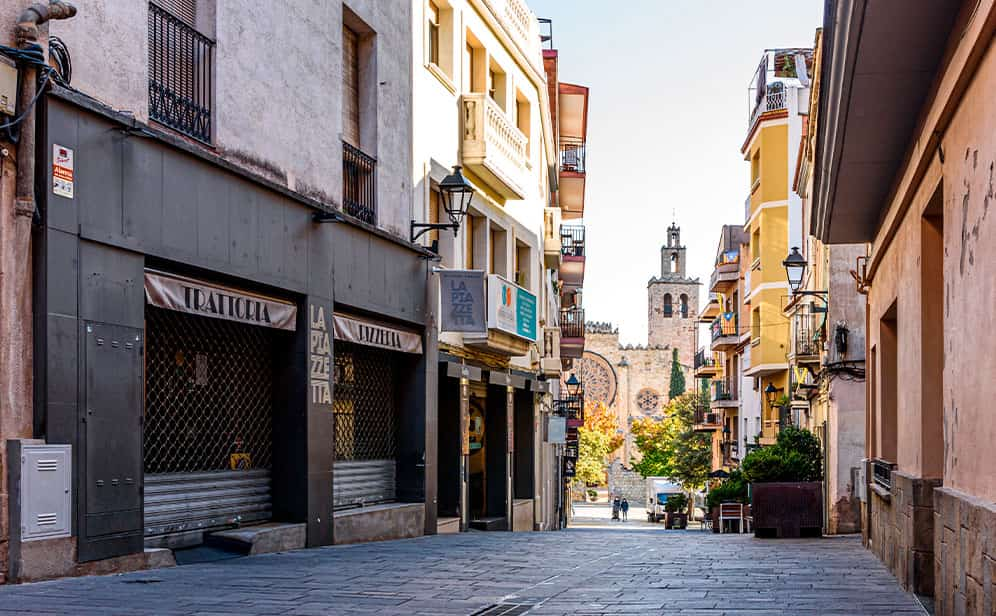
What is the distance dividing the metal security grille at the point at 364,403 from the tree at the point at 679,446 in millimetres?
50301

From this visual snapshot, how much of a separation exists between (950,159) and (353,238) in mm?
8922

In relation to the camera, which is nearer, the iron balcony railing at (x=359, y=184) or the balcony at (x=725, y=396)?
the iron balcony railing at (x=359, y=184)

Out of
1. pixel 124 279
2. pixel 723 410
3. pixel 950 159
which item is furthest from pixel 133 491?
pixel 723 410

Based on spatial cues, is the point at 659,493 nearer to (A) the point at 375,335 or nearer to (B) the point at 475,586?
(A) the point at 375,335

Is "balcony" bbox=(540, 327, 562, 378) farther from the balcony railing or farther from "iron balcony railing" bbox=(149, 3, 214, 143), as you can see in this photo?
the balcony railing

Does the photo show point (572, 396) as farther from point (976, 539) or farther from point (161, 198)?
point (976, 539)

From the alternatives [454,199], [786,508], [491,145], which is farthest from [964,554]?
[491,145]

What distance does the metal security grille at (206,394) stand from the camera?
1200 cm

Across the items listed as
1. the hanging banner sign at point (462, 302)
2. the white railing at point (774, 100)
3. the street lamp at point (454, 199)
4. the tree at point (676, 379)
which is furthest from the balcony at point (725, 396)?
the tree at point (676, 379)

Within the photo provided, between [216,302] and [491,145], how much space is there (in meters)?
11.3

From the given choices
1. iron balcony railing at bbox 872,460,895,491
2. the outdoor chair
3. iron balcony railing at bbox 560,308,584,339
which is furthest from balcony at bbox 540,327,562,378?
iron balcony railing at bbox 872,460,895,491

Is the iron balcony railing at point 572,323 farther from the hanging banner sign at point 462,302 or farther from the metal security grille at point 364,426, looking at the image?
the metal security grille at point 364,426

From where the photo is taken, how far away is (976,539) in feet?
22.8

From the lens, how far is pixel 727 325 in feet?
198
